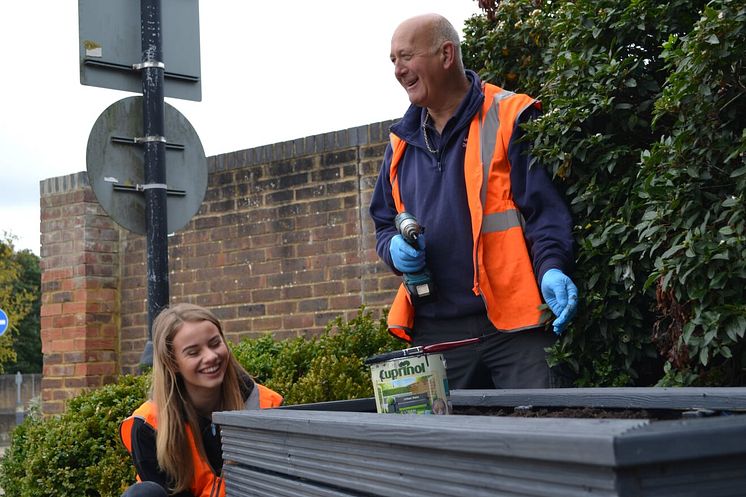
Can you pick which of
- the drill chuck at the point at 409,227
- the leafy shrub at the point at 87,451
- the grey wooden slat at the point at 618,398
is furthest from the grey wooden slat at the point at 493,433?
the leafy shrub at the point at 87,451

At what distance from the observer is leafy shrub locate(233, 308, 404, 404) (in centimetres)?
477

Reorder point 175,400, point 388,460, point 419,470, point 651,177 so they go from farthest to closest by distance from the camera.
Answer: point 175,400
point 651,177
point 388,460
point 419,470

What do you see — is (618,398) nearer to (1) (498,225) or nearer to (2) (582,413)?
(2) (582,413)

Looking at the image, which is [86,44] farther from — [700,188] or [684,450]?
[684,450]

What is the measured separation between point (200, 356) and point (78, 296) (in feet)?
17.2

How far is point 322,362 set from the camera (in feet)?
16.2

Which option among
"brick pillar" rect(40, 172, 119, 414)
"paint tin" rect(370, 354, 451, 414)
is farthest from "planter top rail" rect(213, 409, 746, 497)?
"brick pillar" rect(40, 172, 119, 414)

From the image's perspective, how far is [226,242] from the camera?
305 inches

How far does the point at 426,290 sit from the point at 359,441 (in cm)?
156

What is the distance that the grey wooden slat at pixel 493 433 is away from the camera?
4.16ft

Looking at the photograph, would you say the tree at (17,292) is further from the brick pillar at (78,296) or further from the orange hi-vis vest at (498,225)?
the orange hi-vis vest at (498,225)

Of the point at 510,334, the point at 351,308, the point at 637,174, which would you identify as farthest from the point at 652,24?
the point at 351,308

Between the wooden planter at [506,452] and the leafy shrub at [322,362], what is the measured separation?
2154 mm

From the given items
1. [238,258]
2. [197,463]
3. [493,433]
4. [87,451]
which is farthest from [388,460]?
[238,258]
